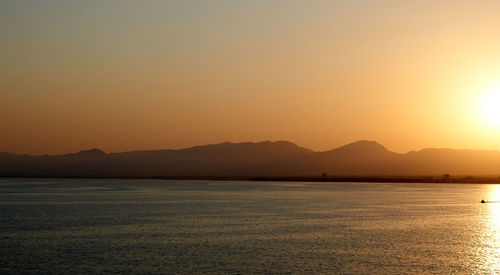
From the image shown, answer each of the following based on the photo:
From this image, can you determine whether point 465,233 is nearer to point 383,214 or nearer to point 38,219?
point 383,214

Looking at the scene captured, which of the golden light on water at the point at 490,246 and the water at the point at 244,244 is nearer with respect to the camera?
the water at the point at 244,244

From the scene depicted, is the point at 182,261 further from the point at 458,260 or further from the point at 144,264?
the point at 458,260

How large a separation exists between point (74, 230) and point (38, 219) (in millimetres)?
12459

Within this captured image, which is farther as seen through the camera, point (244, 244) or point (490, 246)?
point (490, 246)

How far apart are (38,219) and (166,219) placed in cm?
1386

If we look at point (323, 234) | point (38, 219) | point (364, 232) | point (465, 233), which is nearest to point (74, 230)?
point (38, 219)

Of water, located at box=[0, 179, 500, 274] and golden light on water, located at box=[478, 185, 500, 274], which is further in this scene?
golden light on water, located at box=[478, 185, 500, 274]

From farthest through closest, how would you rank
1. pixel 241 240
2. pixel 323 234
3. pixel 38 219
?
pixel 38 219 → pixel 323 234 → pixel 241 240

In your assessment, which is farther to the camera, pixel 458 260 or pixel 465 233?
pixel 465 233

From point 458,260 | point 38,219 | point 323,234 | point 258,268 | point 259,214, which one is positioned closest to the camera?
point 258,268

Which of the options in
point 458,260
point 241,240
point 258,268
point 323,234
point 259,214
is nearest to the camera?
point 258,268

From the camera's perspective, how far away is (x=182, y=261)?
32.0 metres

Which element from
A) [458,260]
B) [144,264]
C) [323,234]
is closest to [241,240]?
[323,234]

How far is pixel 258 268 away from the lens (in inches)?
1185
